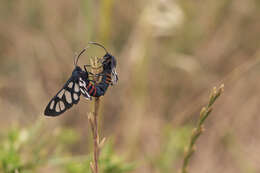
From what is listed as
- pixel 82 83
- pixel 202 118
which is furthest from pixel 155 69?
pixel 202 118

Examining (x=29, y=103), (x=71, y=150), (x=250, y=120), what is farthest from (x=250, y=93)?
(x=29, y=103)

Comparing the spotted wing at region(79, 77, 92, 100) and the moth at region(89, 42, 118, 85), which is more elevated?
the moth at region(89, 42, 118, 85)

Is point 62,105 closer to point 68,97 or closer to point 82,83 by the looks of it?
point 68,97

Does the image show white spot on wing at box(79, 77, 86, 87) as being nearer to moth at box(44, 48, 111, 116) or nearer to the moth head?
moth at box(44, 48, 111, 116)

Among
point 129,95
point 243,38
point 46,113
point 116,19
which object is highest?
point 116,19

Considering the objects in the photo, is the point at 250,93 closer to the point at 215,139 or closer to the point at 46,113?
the point at 215,139

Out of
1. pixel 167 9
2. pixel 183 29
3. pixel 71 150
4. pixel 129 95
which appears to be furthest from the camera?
pixel 183 29

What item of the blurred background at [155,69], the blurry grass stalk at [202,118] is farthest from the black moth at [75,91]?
the blurred background at [155,69]

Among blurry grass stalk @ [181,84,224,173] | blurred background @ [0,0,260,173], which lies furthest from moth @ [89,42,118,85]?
blurred background @ [0,0,260,173]

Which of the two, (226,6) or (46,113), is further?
(226,6)
